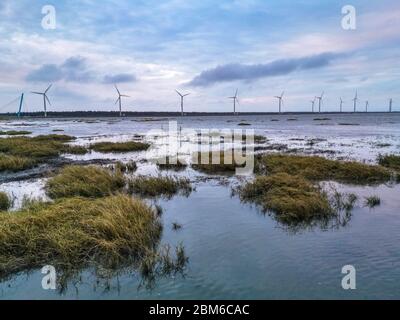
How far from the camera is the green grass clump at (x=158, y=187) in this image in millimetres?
18609

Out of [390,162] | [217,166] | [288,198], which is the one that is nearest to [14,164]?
[217,166]

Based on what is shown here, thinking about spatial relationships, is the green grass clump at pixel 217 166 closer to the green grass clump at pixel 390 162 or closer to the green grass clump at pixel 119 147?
the green grass clump at pixel 390 162

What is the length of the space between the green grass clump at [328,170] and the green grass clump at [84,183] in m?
9.89

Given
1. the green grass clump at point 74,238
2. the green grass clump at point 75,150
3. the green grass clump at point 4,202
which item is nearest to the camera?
the green grass clump at point 74,238

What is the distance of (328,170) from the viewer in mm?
23422

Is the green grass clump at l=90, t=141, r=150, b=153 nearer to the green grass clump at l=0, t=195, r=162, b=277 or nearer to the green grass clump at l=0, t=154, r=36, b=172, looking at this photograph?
the green grass clump at l=0, t=154, r=36, b=172

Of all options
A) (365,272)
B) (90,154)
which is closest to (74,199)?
(365,272)

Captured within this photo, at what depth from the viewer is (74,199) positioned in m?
14.4

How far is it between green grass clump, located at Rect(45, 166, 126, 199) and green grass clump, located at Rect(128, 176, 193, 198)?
842 mm

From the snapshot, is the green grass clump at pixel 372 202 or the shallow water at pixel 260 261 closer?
the shallow water at pixel 260 261

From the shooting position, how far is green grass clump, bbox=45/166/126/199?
1722 centimetres

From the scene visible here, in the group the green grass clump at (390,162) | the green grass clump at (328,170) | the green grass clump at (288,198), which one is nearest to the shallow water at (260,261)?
the green grass clump at (288,198)

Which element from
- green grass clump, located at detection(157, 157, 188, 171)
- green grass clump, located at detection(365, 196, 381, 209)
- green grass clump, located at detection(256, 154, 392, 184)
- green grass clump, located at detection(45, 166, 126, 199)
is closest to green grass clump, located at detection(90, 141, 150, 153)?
green grass clump, located at detection(157, 157, 188, 171)

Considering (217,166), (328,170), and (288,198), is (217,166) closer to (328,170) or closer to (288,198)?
(328,170)
